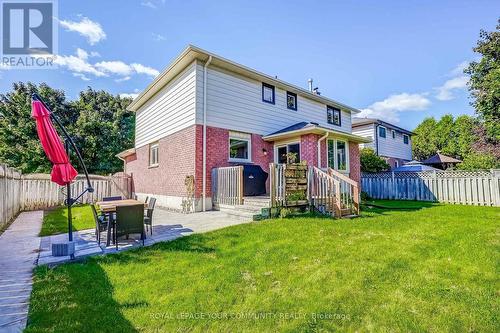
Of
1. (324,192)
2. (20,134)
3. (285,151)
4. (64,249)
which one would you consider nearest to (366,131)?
(285,151)

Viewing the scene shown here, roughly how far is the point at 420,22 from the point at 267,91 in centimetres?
678

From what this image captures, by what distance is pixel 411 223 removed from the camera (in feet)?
21.9

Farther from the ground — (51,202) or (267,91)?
(267,91)

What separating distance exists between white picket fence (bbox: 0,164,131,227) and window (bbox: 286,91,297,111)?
10820mm

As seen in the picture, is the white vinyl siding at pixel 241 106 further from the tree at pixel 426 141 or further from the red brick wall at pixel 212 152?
the tree at pixel 426 141

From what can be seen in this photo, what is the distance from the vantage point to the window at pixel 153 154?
14.0m

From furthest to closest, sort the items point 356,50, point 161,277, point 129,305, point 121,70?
point 121,70
point 356,50
point 161,277
point 129,305

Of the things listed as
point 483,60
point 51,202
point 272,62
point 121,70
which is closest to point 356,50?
point 272,62

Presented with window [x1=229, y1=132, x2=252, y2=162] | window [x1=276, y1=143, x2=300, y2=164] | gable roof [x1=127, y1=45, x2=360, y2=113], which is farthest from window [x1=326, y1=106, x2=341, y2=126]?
window [x1=229, y1=132, x2=252, y2=162]

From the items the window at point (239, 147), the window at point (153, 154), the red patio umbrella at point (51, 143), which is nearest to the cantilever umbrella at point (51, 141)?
the red patio umbrella at point (51, 143)

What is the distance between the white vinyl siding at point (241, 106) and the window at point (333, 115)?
113 inches

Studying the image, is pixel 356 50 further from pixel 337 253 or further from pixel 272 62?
pixel 337 253

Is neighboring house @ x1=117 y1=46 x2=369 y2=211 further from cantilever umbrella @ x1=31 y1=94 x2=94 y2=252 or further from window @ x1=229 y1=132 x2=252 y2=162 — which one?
cantilever umbrella @ x1=31 y1=94 x2=94 y2=252

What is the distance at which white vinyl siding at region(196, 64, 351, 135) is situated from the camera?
10.4 metres
